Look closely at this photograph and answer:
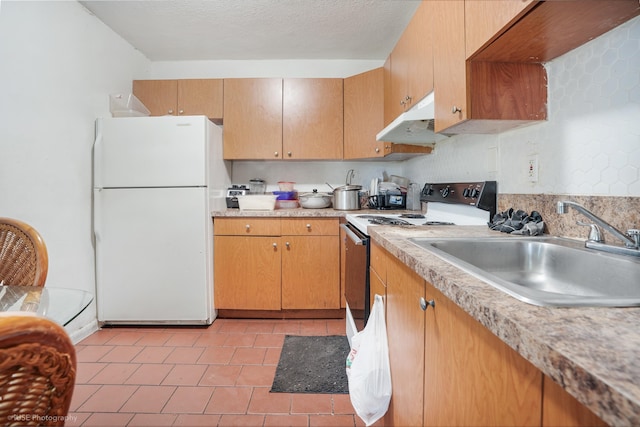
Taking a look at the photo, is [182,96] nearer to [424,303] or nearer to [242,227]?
[242,227]

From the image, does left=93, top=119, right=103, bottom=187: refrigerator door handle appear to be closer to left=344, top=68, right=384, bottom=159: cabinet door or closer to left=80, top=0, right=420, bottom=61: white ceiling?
left=80, top=0, right=420, bottom=61: white ceiling

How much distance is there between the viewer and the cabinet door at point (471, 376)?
0.45 meters

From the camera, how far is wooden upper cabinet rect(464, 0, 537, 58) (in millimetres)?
886

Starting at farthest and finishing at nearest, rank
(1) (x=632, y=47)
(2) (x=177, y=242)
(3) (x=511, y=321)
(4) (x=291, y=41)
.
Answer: (4) (x=291, y=41)
(2) (x=177, y=242)
(1) (x=632, y=47)
(3) (x=511, y=321)

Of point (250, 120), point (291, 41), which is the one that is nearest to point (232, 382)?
point (250, 120)

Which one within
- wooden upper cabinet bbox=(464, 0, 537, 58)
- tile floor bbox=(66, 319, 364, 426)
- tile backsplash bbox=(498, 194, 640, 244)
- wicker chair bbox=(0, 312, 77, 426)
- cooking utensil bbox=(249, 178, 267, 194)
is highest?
wooden upper cabinet bbox=(464, 0, 537, 58)

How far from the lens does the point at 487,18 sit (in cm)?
103

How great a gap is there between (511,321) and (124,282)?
103 inches

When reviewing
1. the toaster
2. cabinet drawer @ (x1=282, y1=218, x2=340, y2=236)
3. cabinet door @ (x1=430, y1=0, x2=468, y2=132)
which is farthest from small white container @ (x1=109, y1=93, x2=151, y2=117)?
cabinet door @ (x1=430, y1=0, x2=468, y2=132)

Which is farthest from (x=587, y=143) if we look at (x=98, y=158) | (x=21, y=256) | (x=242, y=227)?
(x=98, y=158)

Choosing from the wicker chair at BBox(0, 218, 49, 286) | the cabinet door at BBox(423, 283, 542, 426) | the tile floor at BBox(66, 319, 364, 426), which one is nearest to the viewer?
the cabinet door at BBox(423, 283, 542, 426)

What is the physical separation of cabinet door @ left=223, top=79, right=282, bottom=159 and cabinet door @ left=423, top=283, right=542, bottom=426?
2.27 metres

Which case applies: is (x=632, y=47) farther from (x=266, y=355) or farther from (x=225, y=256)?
(x=225, y=256)

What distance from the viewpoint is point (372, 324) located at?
1.29 m
